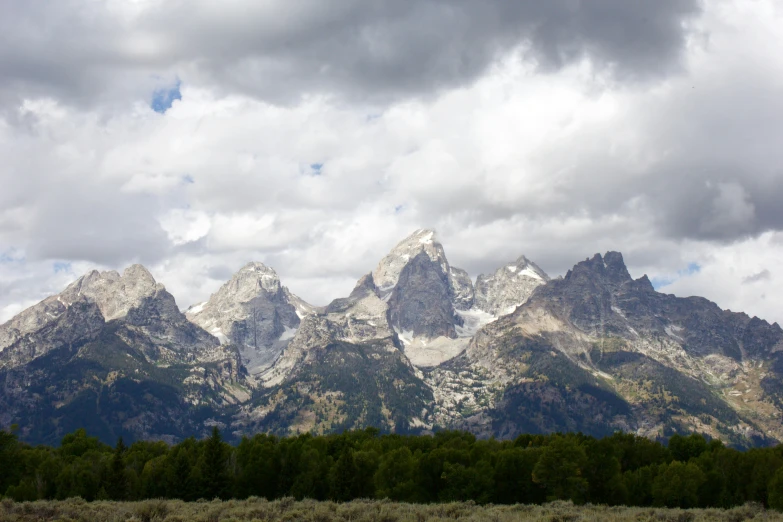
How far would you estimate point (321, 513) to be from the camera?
42.4m

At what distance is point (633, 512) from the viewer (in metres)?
45.1

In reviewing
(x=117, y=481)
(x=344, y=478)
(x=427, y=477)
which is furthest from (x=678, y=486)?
(x=117, y=481)

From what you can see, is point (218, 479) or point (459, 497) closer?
point (459, 497)

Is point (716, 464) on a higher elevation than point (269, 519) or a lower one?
lower

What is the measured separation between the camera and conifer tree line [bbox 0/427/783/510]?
81.5m

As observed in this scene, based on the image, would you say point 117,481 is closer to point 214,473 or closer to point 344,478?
point 214,473

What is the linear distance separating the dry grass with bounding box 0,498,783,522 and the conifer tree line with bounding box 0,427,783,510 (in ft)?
110

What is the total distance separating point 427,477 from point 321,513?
154 ft

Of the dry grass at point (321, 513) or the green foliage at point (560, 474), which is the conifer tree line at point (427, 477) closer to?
the green foliage at point (560, 474)

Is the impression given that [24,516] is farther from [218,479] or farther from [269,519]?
[218,479]

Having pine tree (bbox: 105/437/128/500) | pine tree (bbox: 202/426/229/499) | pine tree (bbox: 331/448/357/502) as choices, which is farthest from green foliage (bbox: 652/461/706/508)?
pine tree (bbox: 105/437/128/500)

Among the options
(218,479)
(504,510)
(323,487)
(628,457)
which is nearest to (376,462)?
(323,487)

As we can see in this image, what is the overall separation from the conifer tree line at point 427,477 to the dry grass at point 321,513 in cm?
3363

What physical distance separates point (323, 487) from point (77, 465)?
3938 cm
